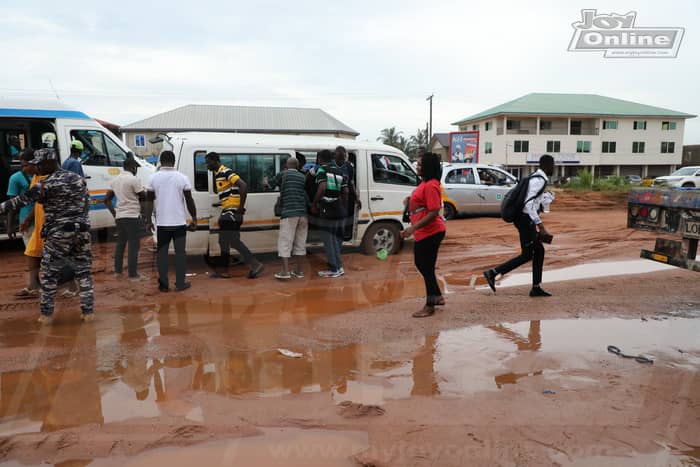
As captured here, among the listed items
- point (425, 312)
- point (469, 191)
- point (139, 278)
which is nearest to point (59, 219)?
point (139, 278)

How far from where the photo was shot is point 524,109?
45531mm

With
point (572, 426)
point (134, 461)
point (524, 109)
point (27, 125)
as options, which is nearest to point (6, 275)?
point (27, 125)

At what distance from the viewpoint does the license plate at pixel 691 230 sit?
4.98 meters

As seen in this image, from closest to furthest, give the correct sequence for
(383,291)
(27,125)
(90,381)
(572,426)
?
(572,426), (90,381), (383,291), (27,125)

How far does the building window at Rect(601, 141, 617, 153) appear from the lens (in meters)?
47.6

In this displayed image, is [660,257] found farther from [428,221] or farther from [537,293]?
[428,221]

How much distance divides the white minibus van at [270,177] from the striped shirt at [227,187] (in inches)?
12.9

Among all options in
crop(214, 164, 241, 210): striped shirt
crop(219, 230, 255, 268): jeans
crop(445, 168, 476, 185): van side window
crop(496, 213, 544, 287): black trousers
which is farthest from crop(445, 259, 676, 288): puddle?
crop(445, 168, 476, 185): van side window

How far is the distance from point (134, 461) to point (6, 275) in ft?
20.3

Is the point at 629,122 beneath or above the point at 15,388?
above

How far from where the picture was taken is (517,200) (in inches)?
234

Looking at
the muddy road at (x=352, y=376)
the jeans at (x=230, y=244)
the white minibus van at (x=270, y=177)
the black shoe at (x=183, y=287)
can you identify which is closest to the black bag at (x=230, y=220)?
the jeans at (x=230, y=244)

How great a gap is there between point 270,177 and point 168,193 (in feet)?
5.71

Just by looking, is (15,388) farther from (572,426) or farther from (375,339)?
(572,426)
